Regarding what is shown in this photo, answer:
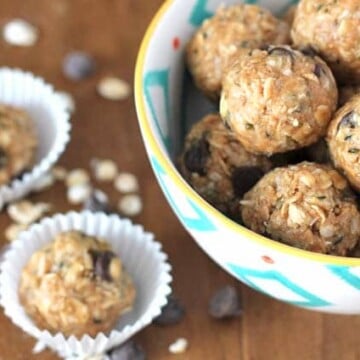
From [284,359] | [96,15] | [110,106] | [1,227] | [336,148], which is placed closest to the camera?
[336,148]

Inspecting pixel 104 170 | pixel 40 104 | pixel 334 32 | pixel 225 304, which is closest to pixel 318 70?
pixel 334 32

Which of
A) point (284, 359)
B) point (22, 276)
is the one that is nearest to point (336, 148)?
point (284, 359)

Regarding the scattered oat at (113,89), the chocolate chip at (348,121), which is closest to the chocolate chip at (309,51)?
the chocolate chip at (348,121)

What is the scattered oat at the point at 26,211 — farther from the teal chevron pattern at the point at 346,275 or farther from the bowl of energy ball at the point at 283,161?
the teal chevron pattern at the point at 346,275

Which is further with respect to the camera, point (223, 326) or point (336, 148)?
point (223, 326)

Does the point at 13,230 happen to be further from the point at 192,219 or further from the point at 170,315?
the point at 192,219

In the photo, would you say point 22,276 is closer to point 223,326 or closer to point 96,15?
point 223,326

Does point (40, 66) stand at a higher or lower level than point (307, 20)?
lower
